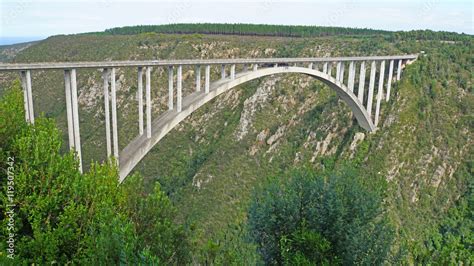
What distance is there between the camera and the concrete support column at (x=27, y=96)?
1259cm

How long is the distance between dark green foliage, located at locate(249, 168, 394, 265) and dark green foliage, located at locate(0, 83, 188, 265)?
132 inches

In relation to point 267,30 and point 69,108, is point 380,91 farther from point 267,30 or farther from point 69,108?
point 267,30

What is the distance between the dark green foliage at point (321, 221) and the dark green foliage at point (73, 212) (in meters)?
3.34

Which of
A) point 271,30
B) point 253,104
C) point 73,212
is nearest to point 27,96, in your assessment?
point 73,212

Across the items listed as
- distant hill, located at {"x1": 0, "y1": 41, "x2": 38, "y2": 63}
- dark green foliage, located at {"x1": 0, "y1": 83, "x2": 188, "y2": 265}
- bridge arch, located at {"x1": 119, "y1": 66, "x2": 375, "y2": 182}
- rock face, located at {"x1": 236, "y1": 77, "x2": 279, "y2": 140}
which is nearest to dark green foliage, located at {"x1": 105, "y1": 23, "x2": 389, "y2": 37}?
rock face, located at {"x1": 236, "y1": 77, "x2": 279, "y2": 140}

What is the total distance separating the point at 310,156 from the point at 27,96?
25597mm

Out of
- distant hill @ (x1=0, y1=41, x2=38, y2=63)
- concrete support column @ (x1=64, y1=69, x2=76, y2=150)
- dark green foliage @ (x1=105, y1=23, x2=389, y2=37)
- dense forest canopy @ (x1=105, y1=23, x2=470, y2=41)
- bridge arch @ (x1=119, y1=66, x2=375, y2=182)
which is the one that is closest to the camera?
concrete support column @ (x1=64, y1=69, x2=76, y2=150)

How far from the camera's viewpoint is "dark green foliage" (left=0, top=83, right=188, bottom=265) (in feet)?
26.0

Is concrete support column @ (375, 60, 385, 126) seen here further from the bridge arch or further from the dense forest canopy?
the dense forest canopy

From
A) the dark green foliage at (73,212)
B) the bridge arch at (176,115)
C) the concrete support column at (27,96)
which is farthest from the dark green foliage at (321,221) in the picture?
the concrete support column at (27,96)

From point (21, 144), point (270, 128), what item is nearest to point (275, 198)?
point (21, 144)

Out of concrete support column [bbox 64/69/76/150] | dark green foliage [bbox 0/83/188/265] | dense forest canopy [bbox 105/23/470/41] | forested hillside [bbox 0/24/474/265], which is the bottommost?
forested hillside [bbox 0/24/474/265]

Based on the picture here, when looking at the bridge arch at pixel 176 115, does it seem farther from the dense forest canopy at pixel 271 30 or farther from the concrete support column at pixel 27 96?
the dense forest canopy at pixel 271 30

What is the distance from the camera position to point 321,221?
11.6 m
